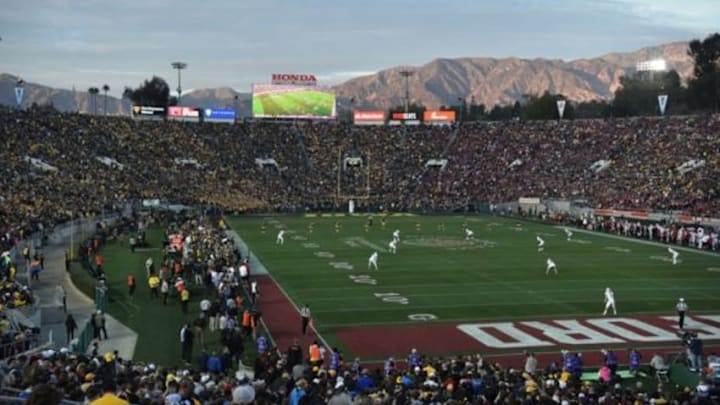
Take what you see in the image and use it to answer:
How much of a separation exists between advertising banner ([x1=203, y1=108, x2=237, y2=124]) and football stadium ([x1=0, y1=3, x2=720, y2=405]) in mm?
211

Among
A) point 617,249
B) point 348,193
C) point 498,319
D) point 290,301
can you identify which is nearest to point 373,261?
point 290,301

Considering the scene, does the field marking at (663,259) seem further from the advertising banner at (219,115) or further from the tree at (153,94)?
the tree at (153,94)

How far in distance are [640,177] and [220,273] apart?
42.6 meters

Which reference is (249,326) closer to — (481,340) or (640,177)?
(481,340)

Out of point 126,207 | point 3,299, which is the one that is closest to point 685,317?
point 3,299

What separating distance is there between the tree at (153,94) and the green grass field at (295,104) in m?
33.8

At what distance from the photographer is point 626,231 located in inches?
1788

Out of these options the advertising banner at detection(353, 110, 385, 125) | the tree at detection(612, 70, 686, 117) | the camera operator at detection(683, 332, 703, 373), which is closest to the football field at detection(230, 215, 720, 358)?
the camera operator at detection(683, 332, 703, 373)

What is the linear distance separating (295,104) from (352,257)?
4882 centimetres

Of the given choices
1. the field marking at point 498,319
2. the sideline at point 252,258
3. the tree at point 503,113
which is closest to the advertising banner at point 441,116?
the tree at point 503,113

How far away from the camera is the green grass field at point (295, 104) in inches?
3214

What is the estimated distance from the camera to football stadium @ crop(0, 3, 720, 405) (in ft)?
46.3

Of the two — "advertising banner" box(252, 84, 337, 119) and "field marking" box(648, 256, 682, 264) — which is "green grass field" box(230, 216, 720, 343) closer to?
"field marking" box(648, 256, 682, 264)

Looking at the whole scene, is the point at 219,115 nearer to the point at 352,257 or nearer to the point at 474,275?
the point at 352,257
